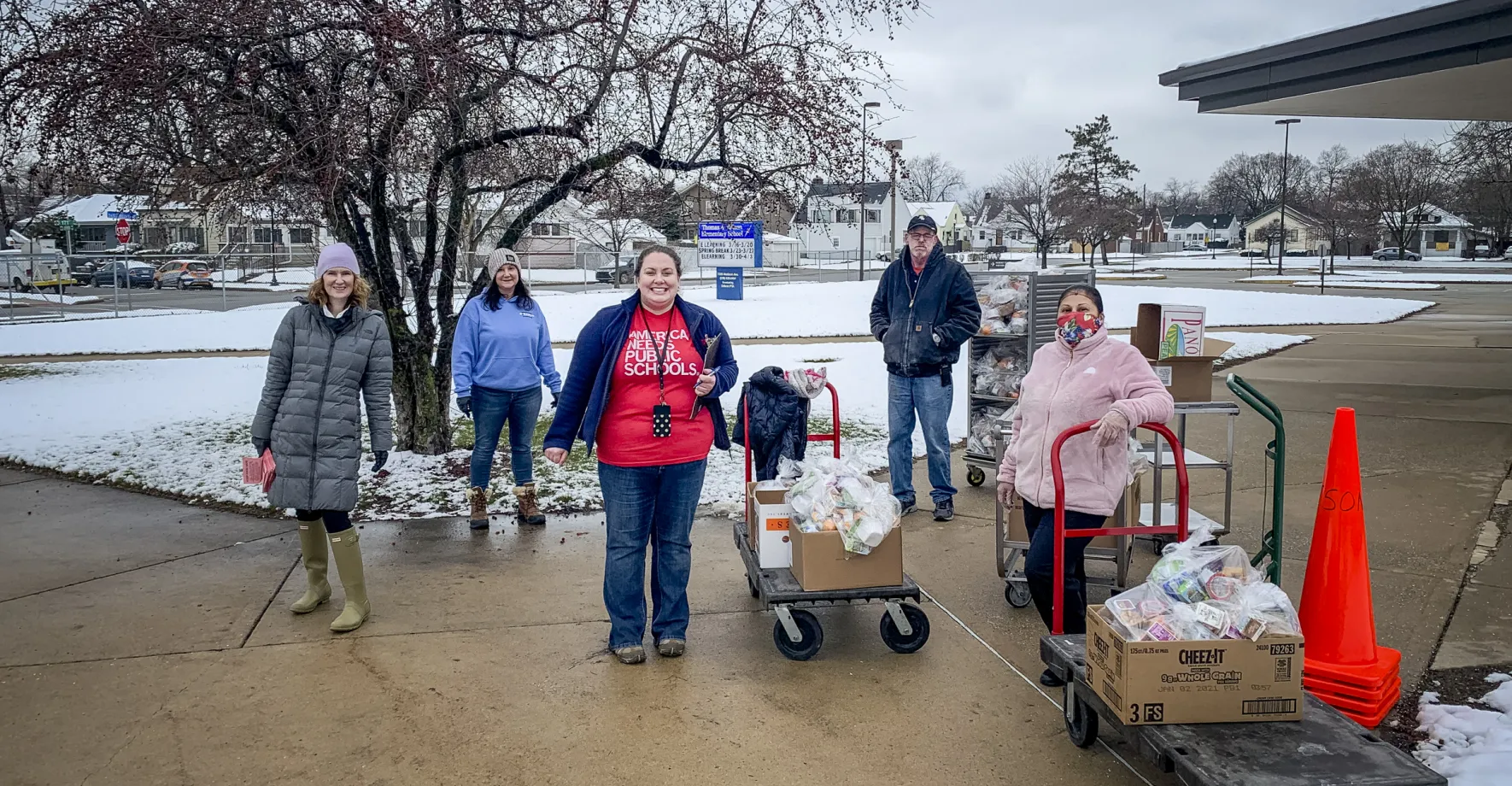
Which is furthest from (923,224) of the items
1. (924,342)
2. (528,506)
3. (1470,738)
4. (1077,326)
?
(1470,738)

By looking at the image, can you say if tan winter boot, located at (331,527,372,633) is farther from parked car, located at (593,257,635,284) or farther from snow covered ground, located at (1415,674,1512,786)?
parked car, located at (593,257,635,284)

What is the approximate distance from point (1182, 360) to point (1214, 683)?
3.19m

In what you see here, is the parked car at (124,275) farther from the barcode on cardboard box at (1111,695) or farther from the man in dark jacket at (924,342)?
the barcode on cardboard box at (1111,695)

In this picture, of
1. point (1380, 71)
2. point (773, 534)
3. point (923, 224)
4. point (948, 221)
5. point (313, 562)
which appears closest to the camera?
point (773, 534)

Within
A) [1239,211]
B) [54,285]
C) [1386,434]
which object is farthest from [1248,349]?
[1239,211]

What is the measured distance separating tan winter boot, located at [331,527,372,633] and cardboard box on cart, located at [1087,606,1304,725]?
3604 mm

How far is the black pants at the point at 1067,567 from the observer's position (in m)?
4.25

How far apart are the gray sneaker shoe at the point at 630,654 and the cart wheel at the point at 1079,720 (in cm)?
185

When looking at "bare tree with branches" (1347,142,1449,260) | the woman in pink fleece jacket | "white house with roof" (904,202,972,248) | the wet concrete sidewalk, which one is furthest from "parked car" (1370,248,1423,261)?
the wet concrete sidewalk

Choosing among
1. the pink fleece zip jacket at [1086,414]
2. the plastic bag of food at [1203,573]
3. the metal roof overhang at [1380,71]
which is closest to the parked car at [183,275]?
the metal roof overhang at [1380,71]

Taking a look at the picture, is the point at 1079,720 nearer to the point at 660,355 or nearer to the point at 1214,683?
the point at 1214,683

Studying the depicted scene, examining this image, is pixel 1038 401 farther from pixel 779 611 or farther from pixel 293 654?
pixel 293 654

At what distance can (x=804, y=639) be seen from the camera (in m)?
4.66

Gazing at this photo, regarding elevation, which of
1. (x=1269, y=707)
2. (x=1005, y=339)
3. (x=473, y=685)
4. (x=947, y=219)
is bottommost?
(x=473, y=685)
